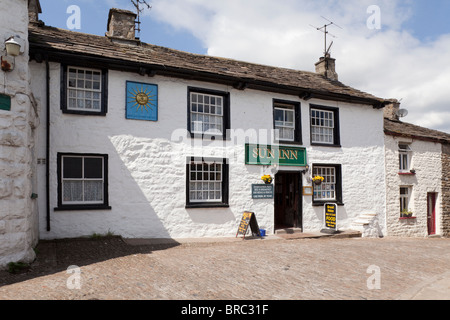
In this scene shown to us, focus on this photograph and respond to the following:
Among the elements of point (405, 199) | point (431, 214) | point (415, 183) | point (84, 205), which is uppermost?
point (415, 183)

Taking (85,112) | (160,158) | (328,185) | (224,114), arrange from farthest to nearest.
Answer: (328,185) < (224,114) < (160,158) < (85,112)

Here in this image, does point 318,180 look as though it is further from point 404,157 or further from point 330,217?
point 404,157

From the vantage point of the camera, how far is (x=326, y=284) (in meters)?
6.07

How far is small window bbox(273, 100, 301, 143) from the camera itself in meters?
12.8

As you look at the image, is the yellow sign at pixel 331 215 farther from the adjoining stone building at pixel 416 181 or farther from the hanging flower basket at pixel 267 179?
the adjoining stone building at pixel 416 181

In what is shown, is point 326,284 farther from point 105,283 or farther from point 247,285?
point 105,283

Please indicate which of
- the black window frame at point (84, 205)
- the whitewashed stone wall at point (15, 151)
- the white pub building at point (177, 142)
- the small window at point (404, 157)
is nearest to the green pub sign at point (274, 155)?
the white pub building at point (177, 142)

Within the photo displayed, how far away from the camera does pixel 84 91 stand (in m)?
10.0

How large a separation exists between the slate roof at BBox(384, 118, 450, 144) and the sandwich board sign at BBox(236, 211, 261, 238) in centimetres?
797

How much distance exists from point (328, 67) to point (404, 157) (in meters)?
5.74

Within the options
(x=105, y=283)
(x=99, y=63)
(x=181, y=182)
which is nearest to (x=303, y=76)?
(x=181, y=182)

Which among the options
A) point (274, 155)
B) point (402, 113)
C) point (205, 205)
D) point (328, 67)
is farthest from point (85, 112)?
point (402, 113)

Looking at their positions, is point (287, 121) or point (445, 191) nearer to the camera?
point (287, 121)

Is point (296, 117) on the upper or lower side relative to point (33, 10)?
lower
